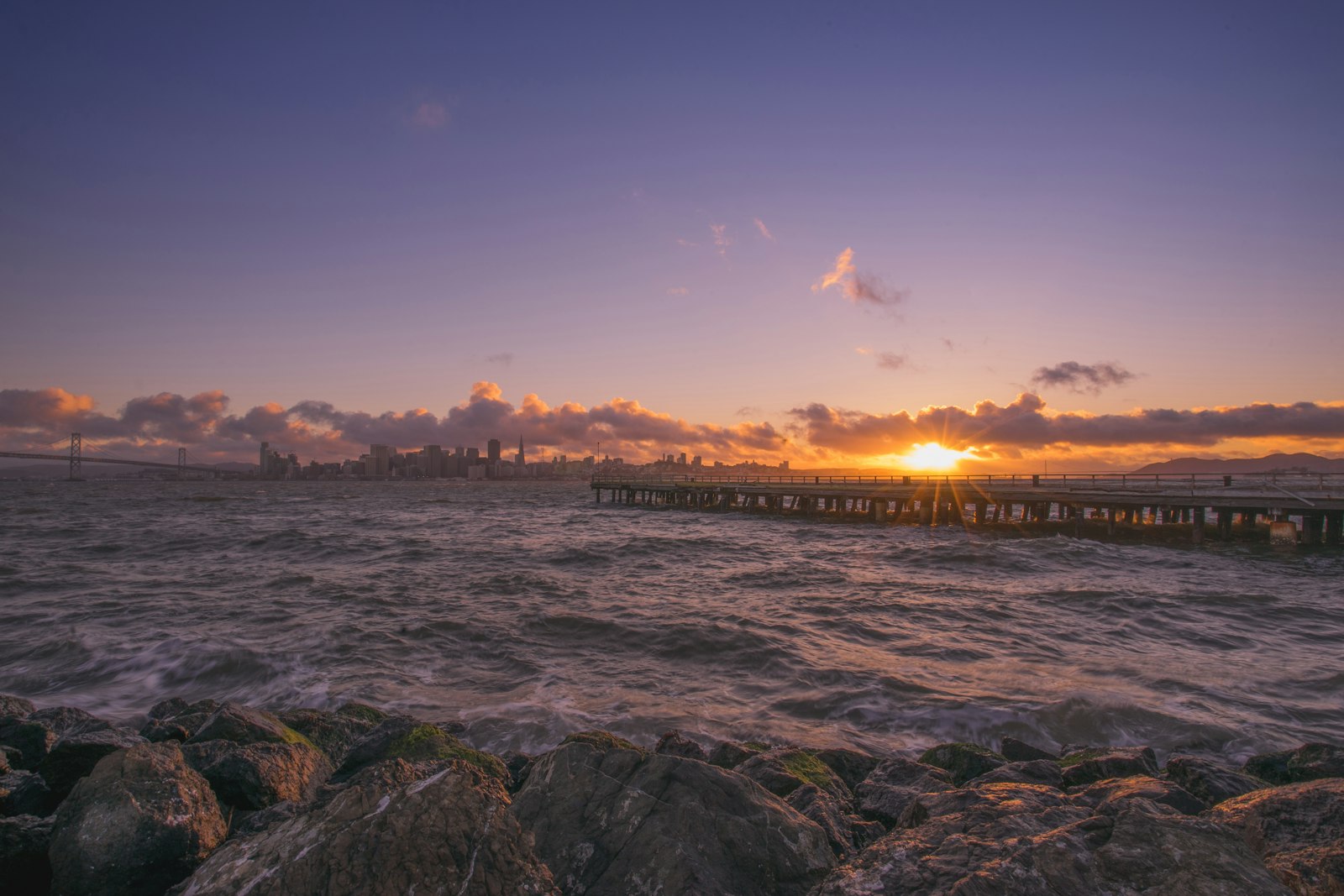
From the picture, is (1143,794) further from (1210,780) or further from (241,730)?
(241,730)

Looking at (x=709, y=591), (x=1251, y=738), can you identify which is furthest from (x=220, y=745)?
(x=709, y=591)

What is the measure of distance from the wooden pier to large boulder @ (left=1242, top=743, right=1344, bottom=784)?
2872 centimetres

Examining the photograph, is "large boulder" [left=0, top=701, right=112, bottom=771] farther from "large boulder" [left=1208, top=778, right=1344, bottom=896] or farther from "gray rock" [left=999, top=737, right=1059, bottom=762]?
"gray rock" [left=999, top=737, right=1059, bottom=762]

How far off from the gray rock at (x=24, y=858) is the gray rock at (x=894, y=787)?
233 inches

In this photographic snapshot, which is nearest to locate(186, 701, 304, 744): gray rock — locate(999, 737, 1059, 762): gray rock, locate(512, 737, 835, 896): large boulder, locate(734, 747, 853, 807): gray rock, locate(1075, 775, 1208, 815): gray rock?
locate(512, 737, 835, 896): large boulder

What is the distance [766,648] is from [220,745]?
9.06 m

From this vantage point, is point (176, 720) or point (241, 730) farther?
point (176, 720)

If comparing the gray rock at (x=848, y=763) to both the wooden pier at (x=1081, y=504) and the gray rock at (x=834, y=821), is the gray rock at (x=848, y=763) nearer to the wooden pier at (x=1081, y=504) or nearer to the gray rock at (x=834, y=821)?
the gray rock at (x=834, y=821)

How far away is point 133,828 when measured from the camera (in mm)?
3990

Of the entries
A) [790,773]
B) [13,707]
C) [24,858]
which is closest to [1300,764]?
[790,773]

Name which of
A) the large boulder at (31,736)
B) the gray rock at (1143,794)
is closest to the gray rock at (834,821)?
the gray rock at (1143,794)

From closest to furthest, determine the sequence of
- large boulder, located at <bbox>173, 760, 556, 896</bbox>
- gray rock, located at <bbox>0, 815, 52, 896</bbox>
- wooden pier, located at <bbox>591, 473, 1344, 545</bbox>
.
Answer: large boulder, located at <bbox>173, 760, 556, 896</bbox>
gray rock, located at <bbox>0, 815, 52, 896</bbox>
wooden pier, located at <bbox>591, 473, 1344, 545</bbox>

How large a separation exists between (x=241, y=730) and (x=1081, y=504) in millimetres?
37713

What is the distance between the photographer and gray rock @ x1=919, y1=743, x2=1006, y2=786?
6453 millimetres
